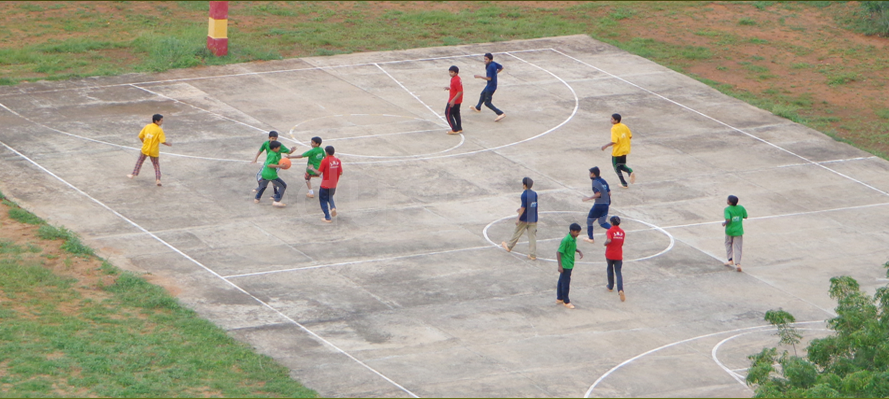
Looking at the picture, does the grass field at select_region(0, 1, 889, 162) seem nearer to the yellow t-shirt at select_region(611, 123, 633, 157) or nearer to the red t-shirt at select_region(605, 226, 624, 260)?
the yellow t-shirt at select_region(611, 123, 633, 157)

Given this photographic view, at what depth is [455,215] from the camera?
2306 centimetres

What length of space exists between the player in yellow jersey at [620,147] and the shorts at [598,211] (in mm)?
2833

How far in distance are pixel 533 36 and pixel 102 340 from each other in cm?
2336

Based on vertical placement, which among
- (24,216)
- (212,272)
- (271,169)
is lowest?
(212,272)

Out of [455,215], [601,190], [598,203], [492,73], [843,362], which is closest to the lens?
[843,362]

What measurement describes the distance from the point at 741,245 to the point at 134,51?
66.2 ft

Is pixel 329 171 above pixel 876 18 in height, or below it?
below

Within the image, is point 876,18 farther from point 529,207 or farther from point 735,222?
point 529,207

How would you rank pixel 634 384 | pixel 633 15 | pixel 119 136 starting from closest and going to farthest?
pixel 634 384, pixel 119 136, pixel 633 15

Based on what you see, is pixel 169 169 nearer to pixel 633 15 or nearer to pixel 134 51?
pixel 134 51

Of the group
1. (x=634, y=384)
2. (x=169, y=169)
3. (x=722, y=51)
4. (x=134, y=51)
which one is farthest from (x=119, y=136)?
(x=722, y=51)

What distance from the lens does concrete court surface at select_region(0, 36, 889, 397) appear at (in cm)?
1734

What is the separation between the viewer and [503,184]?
982 inches

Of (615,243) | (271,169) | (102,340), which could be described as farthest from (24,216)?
(615,243)
